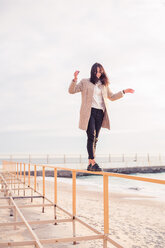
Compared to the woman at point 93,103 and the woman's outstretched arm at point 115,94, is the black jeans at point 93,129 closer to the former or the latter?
the woman at point 93,103

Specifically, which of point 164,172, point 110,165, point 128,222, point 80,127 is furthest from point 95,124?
point 164,172

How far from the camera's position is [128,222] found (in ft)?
20.4

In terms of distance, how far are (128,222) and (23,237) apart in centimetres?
272

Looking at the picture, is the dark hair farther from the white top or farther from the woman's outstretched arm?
the woman's outstretched arm

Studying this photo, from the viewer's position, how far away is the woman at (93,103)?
12.3ft

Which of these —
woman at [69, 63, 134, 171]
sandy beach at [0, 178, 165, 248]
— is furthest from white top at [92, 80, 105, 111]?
sandy beach at [0, 178, 165, 248]

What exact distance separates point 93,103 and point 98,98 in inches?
4.5

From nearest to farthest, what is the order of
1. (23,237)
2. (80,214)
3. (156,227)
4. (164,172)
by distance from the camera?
1. (23,237)
2. (156,227)
3. (80,214)
4. (164,172)

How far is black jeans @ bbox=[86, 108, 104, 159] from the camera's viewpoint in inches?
148

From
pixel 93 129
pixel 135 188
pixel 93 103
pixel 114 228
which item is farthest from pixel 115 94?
pixel 135 188

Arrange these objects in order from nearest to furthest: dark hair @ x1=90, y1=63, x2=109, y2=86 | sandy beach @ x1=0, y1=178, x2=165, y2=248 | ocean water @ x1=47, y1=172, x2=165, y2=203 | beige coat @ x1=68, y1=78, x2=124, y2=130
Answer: beige coat @ x1=68, y1=78, x2=124, y2=130 < dark hair @ x1=90, y1=63, x2=109, y2=86 < sandy beach @ x1=0, y1=178, x2=165, y2=248 < ocean water @ x1=47, y1=172, x2=165, y2=203

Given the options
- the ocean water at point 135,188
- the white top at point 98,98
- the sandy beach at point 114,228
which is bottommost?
the ocean water at point 135,188

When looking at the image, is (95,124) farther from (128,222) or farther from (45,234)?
(128,222)

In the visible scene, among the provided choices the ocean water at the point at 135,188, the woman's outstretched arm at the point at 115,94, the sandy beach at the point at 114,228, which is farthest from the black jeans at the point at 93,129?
the ocean water at the point at 135,188
